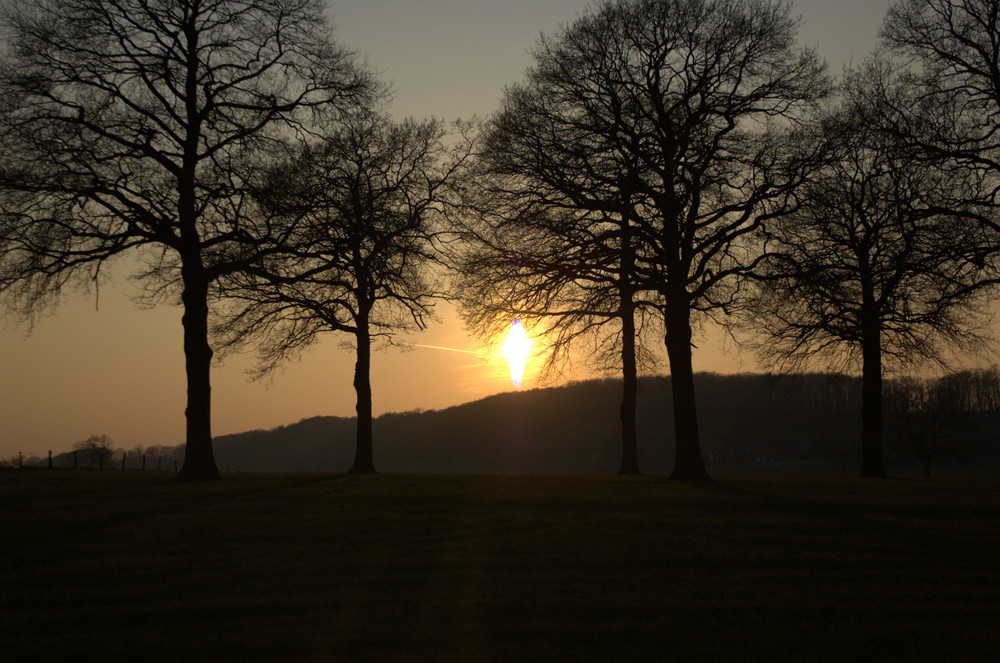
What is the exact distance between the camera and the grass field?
7.23 m

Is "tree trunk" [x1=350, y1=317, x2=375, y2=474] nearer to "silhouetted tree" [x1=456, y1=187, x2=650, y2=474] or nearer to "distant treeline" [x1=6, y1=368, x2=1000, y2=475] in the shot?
"silhouetted tree" [x1=456, y1=187, x2=650, y2=474]

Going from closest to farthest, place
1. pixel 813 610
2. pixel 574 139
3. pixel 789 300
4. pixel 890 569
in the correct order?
pixel 813 610 → pixel 890 569 → pixel 574 139 → pixel 789 300

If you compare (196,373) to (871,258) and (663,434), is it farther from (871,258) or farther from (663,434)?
(663,434)

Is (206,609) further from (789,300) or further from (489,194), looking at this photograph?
(789,300)

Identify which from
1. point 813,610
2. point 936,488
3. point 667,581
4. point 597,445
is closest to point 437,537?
point 667,581

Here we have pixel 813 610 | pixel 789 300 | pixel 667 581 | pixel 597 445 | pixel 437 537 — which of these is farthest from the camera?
pixel 597 445

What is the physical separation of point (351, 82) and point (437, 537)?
15186 mm

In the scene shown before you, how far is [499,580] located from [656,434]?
13660 centimetres

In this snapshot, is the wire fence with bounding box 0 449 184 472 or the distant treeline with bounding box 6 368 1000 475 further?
the distant treeline with bounding box 6 368 1000 475

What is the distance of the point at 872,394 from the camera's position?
98.2ft

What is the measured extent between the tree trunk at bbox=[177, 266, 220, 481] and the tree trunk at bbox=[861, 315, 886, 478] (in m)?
22.0

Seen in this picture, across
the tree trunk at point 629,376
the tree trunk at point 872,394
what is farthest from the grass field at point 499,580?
the tree trunk at point 872,394

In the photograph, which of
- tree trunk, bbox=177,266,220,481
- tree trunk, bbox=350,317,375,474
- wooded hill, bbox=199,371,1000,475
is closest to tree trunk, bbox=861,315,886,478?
tree trunk, bbox=350,317,375,474

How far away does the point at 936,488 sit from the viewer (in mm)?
21422
